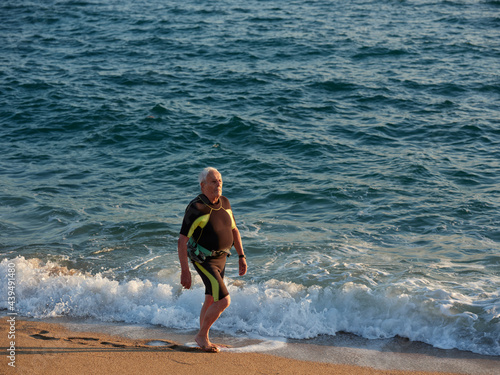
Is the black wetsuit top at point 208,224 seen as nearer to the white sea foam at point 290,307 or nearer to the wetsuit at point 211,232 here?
the wetsuit at point 211,232

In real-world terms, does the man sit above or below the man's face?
below

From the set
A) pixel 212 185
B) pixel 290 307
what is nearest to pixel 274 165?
pixel 290 307

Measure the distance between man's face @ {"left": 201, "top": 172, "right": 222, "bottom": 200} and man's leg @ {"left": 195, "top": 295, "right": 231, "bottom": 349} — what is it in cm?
106

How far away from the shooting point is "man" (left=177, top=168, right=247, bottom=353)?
209 inches

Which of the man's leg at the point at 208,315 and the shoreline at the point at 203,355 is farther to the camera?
the man's leg at the point at 208,315

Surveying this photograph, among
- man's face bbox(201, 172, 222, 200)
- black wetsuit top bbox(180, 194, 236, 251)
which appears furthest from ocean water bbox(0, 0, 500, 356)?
man's face bbox(201, 172, 222, 200)

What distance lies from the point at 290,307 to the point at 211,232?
1844 millimetres

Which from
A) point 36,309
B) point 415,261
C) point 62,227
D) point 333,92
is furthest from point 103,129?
point 415,261

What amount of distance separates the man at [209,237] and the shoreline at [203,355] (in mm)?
552

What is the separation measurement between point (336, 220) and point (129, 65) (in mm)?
11613

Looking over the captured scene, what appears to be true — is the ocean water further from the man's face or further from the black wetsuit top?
the man's face

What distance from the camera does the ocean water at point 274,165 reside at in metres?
6.90

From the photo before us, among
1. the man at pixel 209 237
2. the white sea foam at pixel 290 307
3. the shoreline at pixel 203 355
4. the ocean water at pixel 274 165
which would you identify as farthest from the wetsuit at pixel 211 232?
the ocean water at pixel 274 165

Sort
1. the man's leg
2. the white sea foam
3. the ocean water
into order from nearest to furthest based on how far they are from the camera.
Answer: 1. the man's leg
2. the white sea foam
3. the ocean water
